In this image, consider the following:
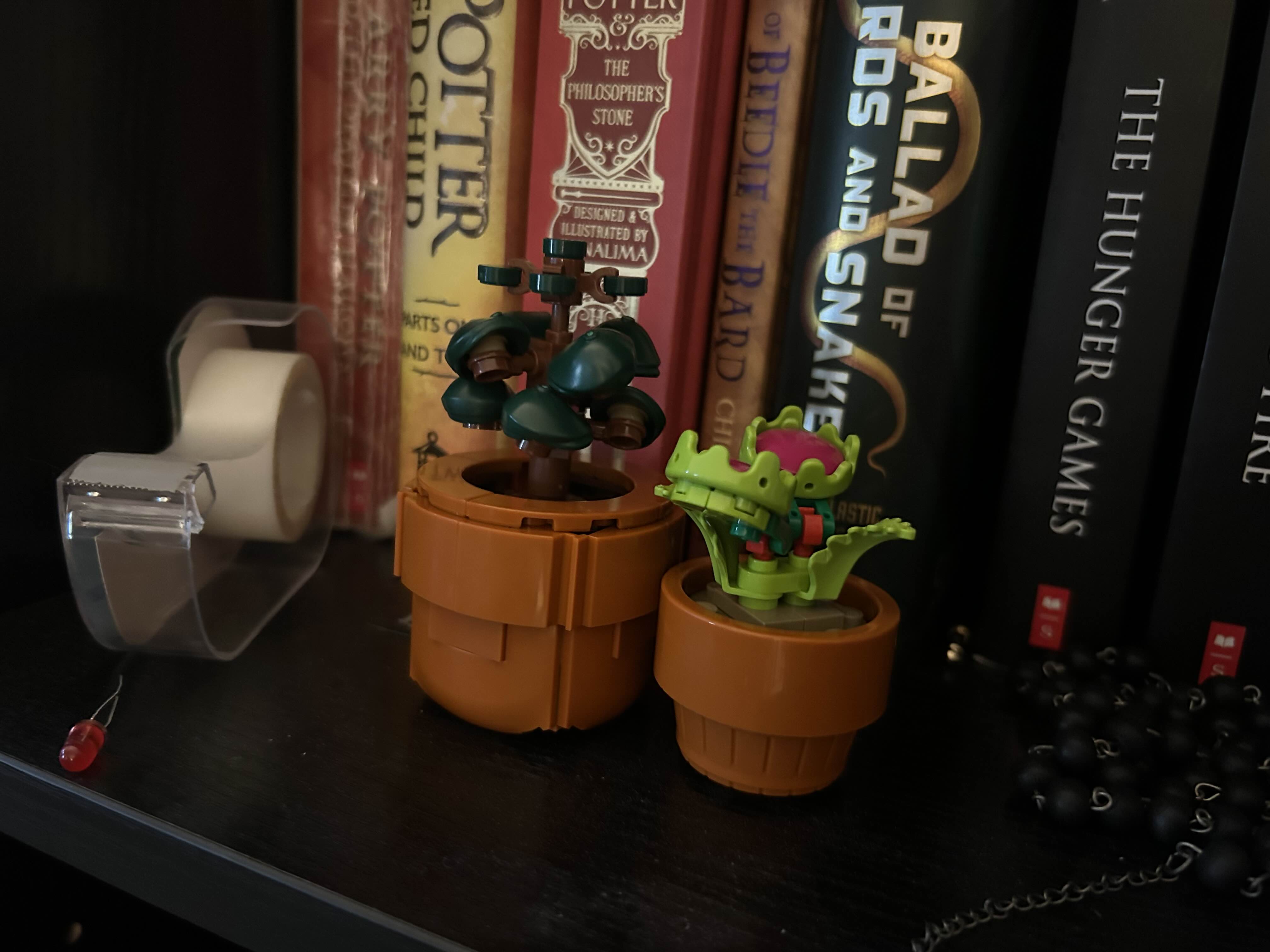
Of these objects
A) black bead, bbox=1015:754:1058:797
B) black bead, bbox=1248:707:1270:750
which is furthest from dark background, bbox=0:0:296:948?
black bead, bbox=1248:707:1270:750

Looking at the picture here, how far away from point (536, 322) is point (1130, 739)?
1.04 feet

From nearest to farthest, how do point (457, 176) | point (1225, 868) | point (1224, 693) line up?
point (1225, 868) < point (1224, 693) < point (457, 176)

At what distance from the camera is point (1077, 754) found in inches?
15.6

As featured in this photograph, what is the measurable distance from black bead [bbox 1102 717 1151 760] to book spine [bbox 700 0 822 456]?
23cm

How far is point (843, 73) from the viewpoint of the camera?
468 millimetres

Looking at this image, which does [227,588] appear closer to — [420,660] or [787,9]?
[420,660]

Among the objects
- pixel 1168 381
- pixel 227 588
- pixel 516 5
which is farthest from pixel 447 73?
pixel 1168 381

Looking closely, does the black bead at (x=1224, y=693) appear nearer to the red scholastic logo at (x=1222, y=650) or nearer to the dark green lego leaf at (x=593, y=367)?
the red scholastic logo at (x=1222, y=650)

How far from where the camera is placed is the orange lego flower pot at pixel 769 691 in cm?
37

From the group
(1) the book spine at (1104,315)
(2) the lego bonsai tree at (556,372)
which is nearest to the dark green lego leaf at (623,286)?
(2) the lego bonsai tree at (556,372)

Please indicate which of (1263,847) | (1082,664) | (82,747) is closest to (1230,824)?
(1263,847)

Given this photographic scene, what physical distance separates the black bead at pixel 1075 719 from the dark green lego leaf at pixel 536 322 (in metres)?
0.28

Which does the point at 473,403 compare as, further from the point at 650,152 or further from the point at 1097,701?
the point at 1097,701

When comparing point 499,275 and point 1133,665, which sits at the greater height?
point 499,275
